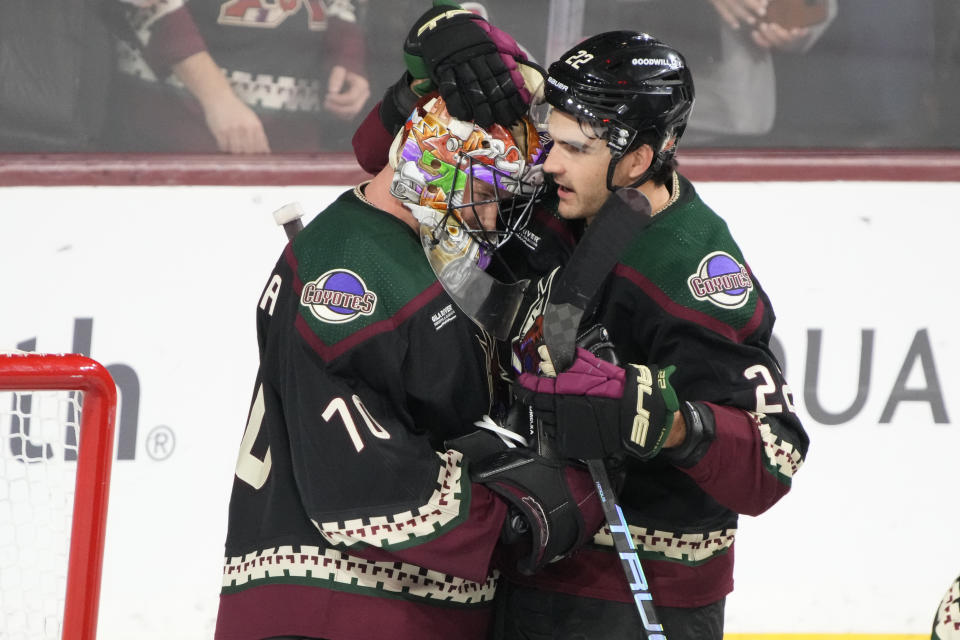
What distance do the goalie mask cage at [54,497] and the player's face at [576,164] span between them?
2.24 ft

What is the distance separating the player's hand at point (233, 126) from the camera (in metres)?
3.01

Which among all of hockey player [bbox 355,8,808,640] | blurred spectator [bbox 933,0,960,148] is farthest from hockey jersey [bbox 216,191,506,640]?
blurred spectator [bbox 933,0,960,148]

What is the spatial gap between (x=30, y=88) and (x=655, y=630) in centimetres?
201

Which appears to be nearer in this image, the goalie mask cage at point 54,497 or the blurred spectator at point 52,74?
the goalie mask cage at point 54,497

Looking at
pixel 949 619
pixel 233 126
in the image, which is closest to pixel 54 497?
pixel 233 126

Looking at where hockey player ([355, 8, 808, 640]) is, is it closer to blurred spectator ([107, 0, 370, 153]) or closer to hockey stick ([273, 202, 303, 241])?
hockey stick ([273, 202, 303, 241])

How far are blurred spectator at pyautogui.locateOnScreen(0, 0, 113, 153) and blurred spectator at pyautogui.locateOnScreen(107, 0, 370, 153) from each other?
0.17 ft

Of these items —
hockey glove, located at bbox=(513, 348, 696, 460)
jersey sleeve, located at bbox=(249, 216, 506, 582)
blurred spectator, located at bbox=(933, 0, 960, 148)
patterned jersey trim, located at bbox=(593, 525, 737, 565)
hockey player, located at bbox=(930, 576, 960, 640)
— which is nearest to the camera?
hockey player, located at bbox=(930, 576, 960, 640)

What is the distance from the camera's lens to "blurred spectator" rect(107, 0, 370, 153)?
9.77ft

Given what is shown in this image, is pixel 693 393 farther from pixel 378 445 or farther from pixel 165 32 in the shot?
pixel 165 32

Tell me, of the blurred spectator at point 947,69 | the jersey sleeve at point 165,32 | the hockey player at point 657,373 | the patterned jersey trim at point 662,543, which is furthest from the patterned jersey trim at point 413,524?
the blurred spectator at point 947,69

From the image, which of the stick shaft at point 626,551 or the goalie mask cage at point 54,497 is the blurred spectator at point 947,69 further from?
the goalie mask cage at point 54,497

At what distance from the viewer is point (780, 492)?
1745mm

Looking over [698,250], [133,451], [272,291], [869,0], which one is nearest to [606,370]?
[698,250]
